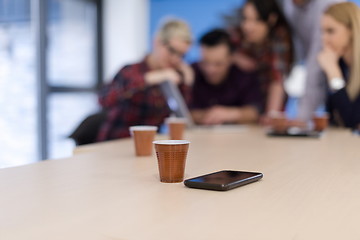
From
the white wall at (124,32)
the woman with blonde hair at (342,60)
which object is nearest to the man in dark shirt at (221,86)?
the woman with blonde hair at (342,60)

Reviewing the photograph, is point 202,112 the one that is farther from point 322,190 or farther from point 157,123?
point 322,190

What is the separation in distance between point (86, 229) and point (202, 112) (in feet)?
7.90

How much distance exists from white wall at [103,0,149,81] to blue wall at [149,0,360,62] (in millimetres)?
119

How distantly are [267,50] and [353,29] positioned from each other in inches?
23.5

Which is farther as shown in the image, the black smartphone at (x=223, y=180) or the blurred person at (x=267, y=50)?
the blurred person at (x=267, y=50)

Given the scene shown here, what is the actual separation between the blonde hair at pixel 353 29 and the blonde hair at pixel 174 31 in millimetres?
860

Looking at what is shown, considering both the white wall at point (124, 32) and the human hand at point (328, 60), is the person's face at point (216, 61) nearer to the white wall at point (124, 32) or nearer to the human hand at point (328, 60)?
the human hand at point (328, 60)

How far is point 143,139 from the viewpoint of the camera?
4.43 feet

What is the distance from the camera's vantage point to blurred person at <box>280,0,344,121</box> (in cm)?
296

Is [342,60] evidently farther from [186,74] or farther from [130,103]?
[130,103]

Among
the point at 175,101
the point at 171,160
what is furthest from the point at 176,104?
the point at 171,160

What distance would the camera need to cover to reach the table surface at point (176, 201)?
0.62 metres

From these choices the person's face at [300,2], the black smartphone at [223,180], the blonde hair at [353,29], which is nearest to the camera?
the black smartphone at [223,180]

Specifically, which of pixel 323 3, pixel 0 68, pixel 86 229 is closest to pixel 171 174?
pixel 86 229
